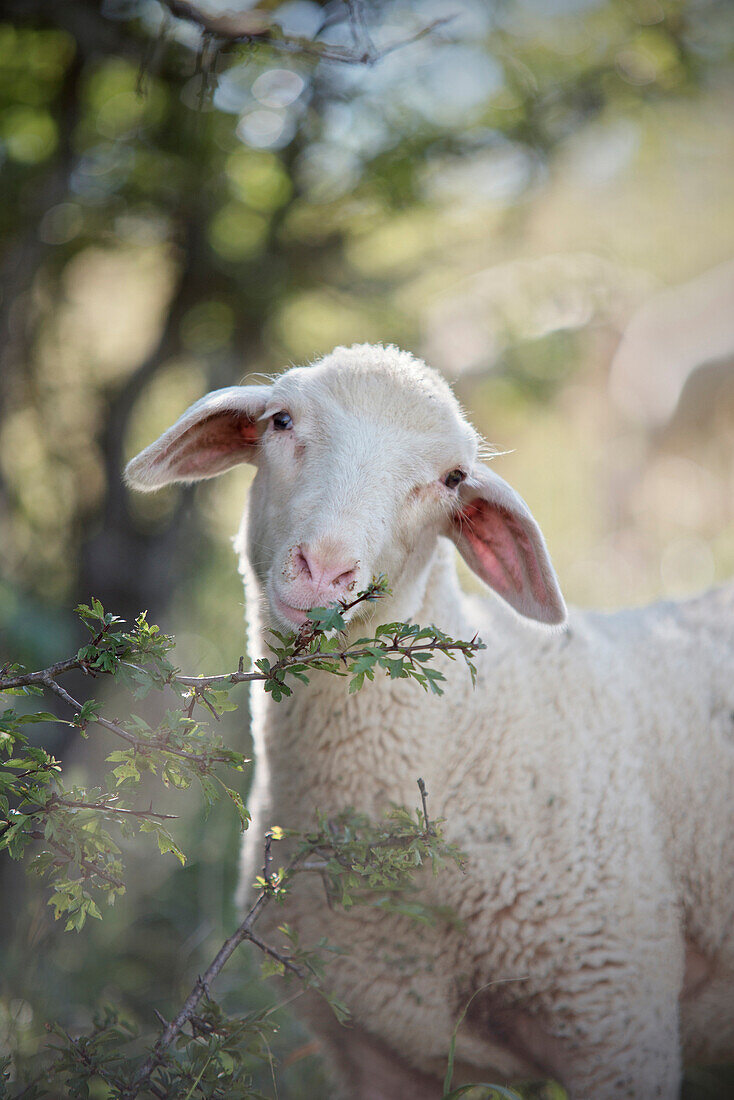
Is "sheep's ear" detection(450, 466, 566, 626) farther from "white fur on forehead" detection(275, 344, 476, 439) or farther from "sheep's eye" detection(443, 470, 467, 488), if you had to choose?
"white fur on forehead" detection(275, 344, 476, 439)

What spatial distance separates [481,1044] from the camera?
2.58 metres

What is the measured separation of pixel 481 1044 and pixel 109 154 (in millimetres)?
3788

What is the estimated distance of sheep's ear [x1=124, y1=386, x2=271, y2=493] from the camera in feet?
8.09

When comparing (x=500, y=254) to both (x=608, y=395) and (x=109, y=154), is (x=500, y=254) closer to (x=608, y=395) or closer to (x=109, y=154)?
(x=109, y=154)

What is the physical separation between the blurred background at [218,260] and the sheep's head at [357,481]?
3.69ft

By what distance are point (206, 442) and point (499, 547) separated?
3.18 feet

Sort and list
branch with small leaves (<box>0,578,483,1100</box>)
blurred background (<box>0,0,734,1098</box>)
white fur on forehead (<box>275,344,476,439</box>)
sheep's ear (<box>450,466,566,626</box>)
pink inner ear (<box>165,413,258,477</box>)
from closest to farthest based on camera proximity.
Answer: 1. branch with small leaves (<box>0,578,483,1100</box>)
2. white fur on forehead (<box>275,344,476,439</box>)
3. sheep's ear (<box>450,466,566,626</box>)
4. pink inner ear (<box>165,413,258,477</box>)
5. blurred background (<box>0,0,734,1098</box>)

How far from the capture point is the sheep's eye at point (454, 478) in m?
2.48

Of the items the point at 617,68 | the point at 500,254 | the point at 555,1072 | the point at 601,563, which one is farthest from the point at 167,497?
the point at 601,563

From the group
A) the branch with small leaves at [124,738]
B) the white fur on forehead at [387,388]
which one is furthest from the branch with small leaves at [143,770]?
the white fur on forehead at [387,388]

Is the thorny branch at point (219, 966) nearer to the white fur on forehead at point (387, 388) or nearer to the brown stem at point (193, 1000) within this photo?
the brown stem at point (193, 1000)

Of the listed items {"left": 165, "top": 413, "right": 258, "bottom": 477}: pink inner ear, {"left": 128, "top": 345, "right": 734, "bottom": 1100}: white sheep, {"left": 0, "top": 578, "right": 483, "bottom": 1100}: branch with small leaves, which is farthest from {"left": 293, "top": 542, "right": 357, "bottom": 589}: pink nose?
{"left": 165, "top": 413, "right": 258, "bottom": 477}: pink inner ear

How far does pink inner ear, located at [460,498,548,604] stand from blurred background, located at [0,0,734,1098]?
1619 mm

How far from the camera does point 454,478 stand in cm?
250
